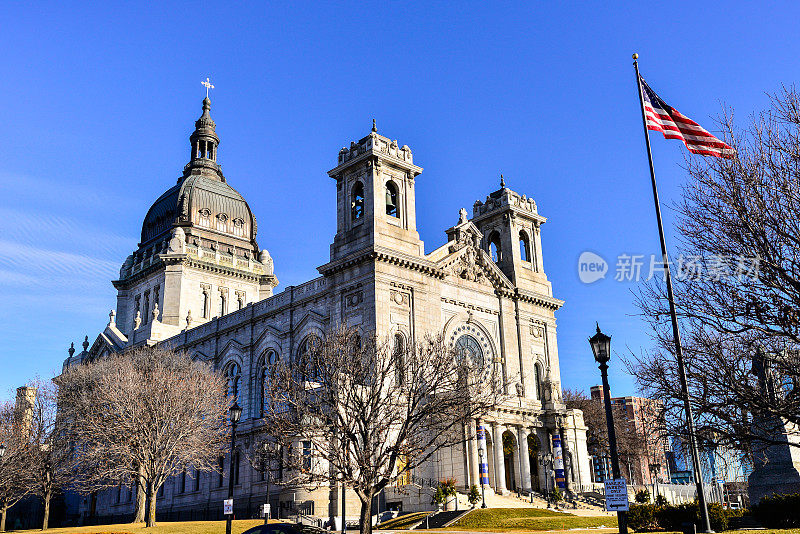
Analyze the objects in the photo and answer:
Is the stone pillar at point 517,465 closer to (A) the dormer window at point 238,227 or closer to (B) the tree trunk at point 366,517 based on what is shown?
(B) the tree trunk at point 366,517

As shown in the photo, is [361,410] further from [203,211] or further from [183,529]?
[203,211]

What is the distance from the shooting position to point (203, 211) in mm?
93625

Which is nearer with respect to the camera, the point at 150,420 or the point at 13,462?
the point at 150,420

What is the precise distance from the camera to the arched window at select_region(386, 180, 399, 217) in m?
58.7

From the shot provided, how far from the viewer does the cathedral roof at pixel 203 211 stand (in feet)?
305

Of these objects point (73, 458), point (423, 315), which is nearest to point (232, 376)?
point (73, 458)

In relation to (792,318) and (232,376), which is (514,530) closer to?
(792,318)

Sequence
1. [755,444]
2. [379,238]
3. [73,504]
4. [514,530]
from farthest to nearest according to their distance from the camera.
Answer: [73,504] < [379,238] < [514,530] < [755,444]

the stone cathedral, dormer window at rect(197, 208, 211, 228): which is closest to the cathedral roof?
dormer window at rect(197, 208, 211, 228)

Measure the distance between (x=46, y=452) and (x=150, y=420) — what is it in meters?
16.6

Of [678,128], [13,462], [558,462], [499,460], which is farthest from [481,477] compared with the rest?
[13,462]

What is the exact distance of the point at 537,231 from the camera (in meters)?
70.8

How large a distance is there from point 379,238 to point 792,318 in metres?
36.6

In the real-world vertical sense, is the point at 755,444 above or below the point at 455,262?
below
